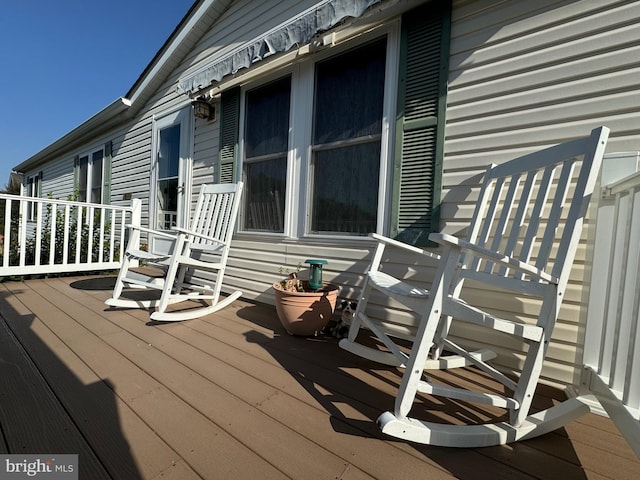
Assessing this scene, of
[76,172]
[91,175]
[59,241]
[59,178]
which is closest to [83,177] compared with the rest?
[76,172]

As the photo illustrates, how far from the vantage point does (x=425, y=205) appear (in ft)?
6.15

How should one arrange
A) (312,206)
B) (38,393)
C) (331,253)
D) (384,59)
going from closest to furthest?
(38,393) < (384,59) < (331,253) < (312,206)

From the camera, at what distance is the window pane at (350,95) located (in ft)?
7.04

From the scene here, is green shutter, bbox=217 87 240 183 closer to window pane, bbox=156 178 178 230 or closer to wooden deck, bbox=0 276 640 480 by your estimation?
window pane, bbox=156 178 178 230

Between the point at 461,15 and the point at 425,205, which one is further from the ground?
the point at 461,15

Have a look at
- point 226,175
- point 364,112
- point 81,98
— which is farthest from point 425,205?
point 81,98

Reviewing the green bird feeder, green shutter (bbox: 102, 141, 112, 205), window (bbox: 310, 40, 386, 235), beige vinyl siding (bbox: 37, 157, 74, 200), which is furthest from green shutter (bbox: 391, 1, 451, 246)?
beige vinyl siding (bbox: 37, 157, 74, 200)

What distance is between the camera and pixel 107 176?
5.21 meters

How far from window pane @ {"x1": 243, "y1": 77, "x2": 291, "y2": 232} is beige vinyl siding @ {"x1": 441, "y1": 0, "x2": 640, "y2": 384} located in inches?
55.4

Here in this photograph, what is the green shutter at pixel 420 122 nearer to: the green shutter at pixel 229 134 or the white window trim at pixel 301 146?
the white window trim at pixel 301 146

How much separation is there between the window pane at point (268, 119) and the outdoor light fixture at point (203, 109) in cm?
56

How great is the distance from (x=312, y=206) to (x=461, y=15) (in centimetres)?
154

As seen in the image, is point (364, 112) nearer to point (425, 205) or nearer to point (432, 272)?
point (425, 205)

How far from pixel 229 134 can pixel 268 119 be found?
0.48m
